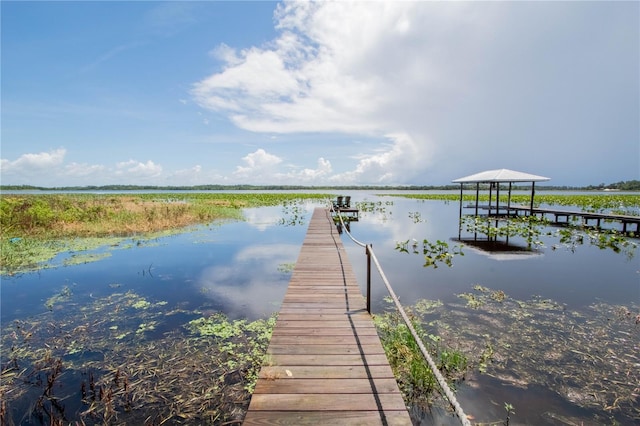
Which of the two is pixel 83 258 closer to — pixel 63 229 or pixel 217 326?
pixel 63 229

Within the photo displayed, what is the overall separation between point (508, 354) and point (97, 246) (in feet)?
50.2

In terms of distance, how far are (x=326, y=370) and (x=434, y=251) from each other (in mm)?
10079

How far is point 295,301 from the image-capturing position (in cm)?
605

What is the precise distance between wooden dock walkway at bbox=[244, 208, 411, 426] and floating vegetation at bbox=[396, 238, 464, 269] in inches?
230

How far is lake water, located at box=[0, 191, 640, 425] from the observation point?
13.5ft

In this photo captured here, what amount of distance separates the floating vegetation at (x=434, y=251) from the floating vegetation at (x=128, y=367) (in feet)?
23.4

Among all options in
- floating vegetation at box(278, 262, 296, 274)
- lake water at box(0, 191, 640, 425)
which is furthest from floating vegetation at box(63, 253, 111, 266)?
floating vegetation at box(278, 262, 296, 274)

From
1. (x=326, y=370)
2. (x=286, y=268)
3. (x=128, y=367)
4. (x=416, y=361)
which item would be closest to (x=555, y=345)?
(x=416, y=361)

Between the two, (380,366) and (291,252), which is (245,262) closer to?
(291,252)

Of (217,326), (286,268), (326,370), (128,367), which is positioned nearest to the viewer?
(326,370)

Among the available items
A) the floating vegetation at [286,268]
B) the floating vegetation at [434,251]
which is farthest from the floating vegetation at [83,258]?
the floating vegetation at [434,251]

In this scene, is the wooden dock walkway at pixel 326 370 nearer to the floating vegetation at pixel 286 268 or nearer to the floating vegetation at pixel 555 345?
the floating vegetation at pixel 555 345

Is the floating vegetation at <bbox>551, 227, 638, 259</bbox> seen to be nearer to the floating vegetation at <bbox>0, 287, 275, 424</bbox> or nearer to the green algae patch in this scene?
the green algae patch

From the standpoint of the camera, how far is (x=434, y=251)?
12594 mm
